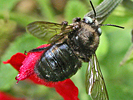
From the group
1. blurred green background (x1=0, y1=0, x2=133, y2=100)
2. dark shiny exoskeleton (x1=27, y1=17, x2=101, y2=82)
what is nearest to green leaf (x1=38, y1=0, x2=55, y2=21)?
blurred green background (x1=0, y1=0, x2=133, y2=100)

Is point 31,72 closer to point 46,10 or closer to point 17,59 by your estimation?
point 17,59

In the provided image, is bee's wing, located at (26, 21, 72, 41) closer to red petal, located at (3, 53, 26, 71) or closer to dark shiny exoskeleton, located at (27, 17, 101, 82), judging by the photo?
dark shiny exoskeleton, located at (27, 17, 101, 82)

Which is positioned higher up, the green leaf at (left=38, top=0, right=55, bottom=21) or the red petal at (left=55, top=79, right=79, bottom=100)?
the green leaf at (left=38, top=0, right=55, bottom=21)

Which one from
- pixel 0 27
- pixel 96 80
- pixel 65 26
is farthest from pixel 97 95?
pixel 0 27

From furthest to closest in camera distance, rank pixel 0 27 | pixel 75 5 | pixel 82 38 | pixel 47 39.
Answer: pixel 0 27, pixel 75 5, pixel 47 39, pixel 82 38

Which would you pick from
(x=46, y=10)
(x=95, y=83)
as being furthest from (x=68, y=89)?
(x=46, y=10)

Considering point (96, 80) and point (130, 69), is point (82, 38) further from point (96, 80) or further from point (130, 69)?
point (130, 69)
